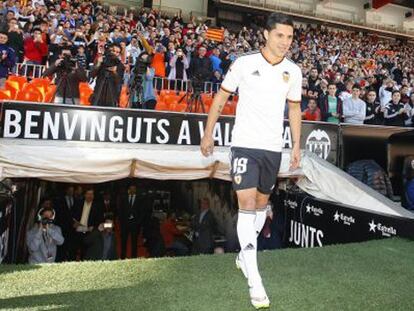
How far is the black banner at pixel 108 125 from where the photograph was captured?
7.05m

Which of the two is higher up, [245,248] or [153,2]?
[153,2]

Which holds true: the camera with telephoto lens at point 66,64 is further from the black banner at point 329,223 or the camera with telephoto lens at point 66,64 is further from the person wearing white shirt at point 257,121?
the person wearing white shirt at point 257,121

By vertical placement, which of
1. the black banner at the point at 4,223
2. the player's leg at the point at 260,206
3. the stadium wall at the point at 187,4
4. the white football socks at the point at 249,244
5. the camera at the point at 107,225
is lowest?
the camera at the point at 107,225

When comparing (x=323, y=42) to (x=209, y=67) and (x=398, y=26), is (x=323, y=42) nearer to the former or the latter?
(x=398, y=26)

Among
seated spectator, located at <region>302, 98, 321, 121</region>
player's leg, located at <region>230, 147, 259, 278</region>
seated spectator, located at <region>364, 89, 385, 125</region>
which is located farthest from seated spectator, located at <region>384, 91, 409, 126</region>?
player's leg, located at <region>230, 147, 259, 278</region>

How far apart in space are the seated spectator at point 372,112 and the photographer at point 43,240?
23.5 feet

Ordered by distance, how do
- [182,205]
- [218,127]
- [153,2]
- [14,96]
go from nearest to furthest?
1. [218,127]
2. [14,96]
3. [182,205]
4. [153,2]

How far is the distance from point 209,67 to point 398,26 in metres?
26.9

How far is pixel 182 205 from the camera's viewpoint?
1194cm

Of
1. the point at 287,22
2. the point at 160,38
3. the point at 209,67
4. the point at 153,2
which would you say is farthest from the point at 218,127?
the point at 153,2

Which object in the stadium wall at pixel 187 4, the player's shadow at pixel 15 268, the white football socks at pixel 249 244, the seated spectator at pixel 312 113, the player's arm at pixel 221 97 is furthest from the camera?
the stadium wall at pixel 187 4

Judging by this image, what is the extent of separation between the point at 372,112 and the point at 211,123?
8214 mm

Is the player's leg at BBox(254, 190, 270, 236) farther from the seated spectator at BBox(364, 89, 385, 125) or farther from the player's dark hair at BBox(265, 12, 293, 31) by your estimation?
the seated spectator at BBox(364, 89, 385, 125)

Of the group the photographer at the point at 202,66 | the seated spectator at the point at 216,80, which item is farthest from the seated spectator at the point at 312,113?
the seated spectator at the point at 216,80
